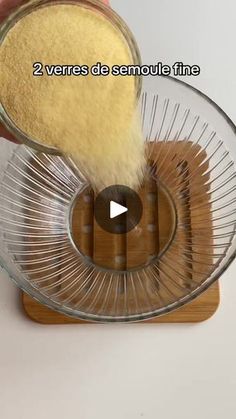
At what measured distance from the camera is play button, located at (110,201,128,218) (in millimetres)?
725

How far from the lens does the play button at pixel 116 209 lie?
72cm

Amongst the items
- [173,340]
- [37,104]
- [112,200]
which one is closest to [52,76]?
[37,104]

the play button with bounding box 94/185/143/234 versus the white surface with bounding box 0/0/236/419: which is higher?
the play button with bounding box 94/185/143/234

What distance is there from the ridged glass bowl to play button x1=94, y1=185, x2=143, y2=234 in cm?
1

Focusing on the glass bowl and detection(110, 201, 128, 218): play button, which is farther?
detection(110, 201, 128, 218): play button

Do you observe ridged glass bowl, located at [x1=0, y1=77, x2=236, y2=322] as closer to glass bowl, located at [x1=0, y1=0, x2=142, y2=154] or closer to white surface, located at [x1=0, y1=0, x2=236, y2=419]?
white surface, located at [x1=0, y1=0, x2=236, y2=419]

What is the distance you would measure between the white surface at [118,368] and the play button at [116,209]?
14 centimetres

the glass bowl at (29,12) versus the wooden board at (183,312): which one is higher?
the glass bowl at (29,12)

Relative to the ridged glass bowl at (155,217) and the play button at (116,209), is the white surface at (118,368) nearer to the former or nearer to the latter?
the ridged glass bowl at (155,217)

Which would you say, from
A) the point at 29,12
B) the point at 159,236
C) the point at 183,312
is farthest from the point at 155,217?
the point at 29,12

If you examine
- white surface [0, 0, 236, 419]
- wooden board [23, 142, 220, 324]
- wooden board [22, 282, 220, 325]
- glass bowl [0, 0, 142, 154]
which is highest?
Answer: glass bowl [0, 0, 142, 154]

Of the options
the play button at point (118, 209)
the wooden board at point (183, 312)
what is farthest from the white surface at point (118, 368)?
the play button at point (118, 209)

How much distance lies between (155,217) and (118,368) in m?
0.19

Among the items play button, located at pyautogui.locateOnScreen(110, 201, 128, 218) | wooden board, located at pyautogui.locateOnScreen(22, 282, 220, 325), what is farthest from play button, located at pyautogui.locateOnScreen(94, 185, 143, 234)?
wooden board, located at pyautogui.locateOnScreen(22, 282, 220, 325)
